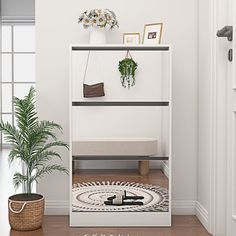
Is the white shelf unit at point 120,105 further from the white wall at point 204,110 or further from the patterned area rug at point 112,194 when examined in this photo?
the white wall at point 204,110

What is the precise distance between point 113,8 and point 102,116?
99 centimetres

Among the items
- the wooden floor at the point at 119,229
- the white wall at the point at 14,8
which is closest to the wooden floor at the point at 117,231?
the wooden floor at the point at 119,229

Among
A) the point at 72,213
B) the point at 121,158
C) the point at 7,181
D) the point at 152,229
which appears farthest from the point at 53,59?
the point at 7,181

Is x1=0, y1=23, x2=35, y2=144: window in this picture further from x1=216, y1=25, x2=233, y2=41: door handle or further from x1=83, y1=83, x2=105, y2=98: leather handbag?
x1=216, y1=25, x2=233, y2=41: door handle

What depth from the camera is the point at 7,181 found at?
516 centimetres

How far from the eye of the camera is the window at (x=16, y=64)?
28.8ft

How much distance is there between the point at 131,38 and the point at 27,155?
127 centimetres

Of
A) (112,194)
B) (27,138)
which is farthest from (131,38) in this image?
(112,194)

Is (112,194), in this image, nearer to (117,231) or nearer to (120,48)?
(117,231)

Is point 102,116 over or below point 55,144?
over

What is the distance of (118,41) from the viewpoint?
3822mm

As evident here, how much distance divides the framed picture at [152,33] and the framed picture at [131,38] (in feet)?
0.19

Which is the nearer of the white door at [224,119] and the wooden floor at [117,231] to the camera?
the white door at [224,119]

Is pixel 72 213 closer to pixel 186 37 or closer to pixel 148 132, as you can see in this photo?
pixel 148 132
